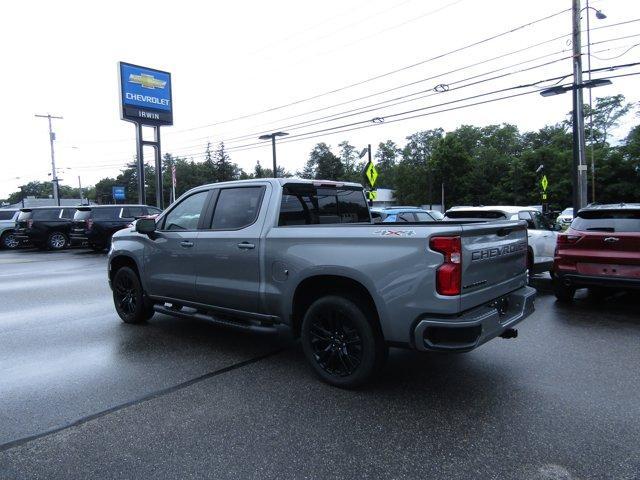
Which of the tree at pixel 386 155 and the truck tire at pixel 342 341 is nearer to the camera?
the truck tire at pixel 342 341

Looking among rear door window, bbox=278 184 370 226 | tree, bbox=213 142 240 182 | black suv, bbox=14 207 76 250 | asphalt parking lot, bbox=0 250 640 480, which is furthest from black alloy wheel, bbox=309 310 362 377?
tree, bbox=213 142 240 182

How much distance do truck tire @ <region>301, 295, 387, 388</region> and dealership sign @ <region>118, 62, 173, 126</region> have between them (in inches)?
1040

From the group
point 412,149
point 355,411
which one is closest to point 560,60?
point 355,411

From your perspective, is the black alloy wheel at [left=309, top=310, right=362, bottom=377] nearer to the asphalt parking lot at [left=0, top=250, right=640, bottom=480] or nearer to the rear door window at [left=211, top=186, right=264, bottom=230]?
the asphalt parking lot at [left=0, top=250, right=640, bottom=480]

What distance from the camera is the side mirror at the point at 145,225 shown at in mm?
5703

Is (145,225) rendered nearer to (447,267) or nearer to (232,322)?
(232,322)

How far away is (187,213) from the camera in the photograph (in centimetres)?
572

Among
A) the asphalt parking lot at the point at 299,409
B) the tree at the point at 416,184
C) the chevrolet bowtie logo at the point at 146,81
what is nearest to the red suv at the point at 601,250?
the asphalt parking lot at the point at 299,409

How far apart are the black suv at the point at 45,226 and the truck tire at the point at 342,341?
19442mm

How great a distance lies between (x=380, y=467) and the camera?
9.62ft

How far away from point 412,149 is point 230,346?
9632 centimetres

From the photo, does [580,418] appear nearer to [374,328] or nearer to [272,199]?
[374,328]

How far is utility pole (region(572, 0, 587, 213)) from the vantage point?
15.5 meters

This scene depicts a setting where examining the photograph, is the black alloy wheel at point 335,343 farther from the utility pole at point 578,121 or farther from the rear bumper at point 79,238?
the rear bumper at point 79,238
